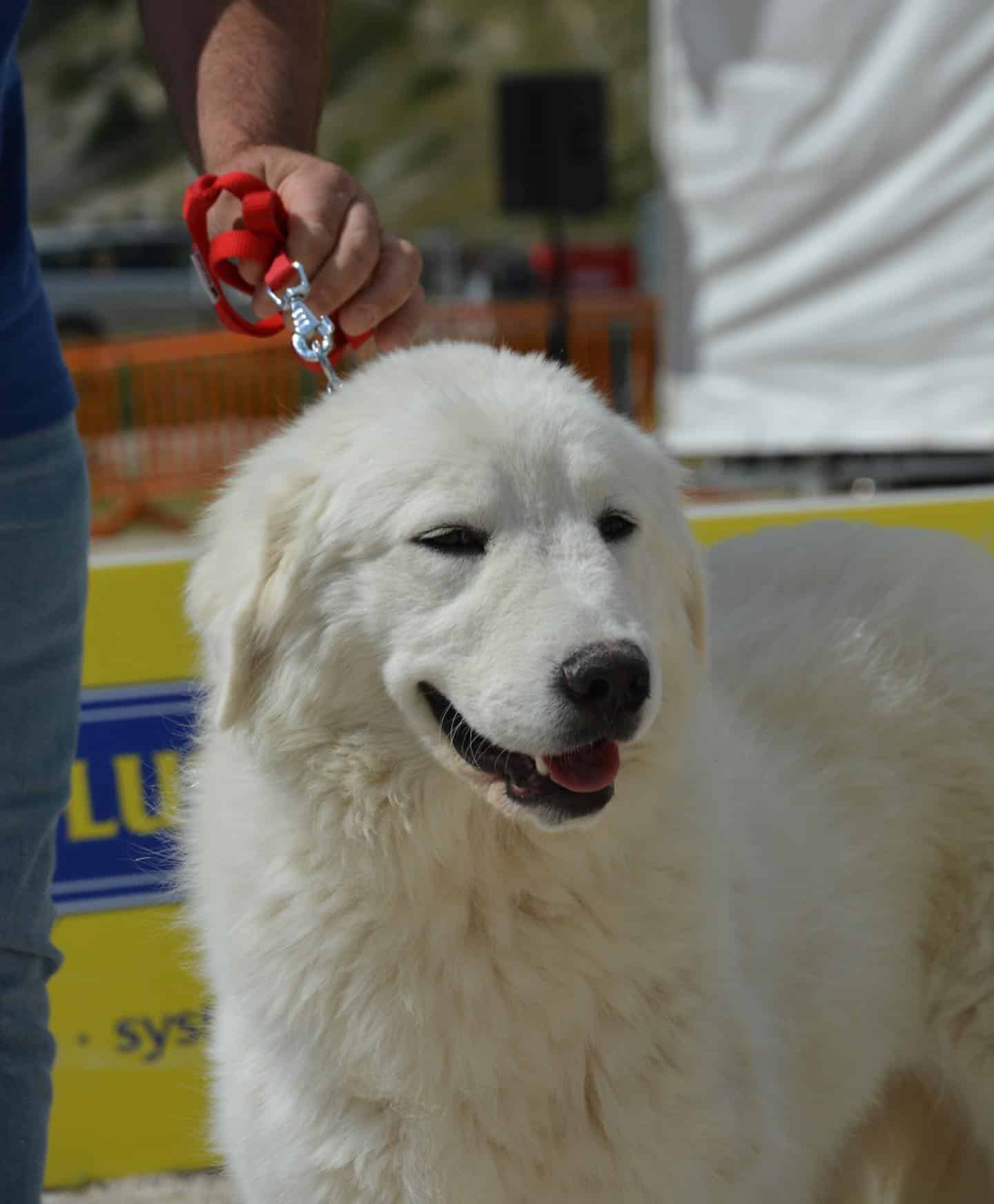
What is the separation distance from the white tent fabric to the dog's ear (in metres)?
7.39

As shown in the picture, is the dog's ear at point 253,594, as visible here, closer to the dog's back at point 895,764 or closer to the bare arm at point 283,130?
the bare arm at point 283,130

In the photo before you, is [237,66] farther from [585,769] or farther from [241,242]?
[585,769]

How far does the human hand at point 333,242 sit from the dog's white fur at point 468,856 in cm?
15

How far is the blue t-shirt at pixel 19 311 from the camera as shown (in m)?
2.30

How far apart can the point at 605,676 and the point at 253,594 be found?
0.60 meters

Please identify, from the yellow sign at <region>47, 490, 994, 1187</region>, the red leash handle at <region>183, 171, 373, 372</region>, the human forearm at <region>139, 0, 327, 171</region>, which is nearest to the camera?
the red leash handle at <region>183, 171, 373, 372</region>

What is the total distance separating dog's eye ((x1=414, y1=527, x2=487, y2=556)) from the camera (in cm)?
224

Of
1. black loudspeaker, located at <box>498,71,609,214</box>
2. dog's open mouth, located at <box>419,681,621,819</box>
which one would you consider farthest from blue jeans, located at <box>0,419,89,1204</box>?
black loudspeaker, located at <box>498,71,609,214</box>

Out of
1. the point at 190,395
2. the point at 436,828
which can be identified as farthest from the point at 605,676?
the point at 190,395

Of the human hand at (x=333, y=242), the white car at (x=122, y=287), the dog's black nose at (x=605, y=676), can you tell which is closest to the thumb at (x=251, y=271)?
the human hand at (x=333, y=242)

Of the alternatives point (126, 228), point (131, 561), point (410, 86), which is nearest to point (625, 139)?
point (410, 86)

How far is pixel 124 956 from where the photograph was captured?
380 centimetres

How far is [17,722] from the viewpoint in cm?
237

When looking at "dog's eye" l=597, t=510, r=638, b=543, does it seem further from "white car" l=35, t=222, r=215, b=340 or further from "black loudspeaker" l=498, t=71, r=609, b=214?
"white car" l=35, t=222, r=215, b=340
